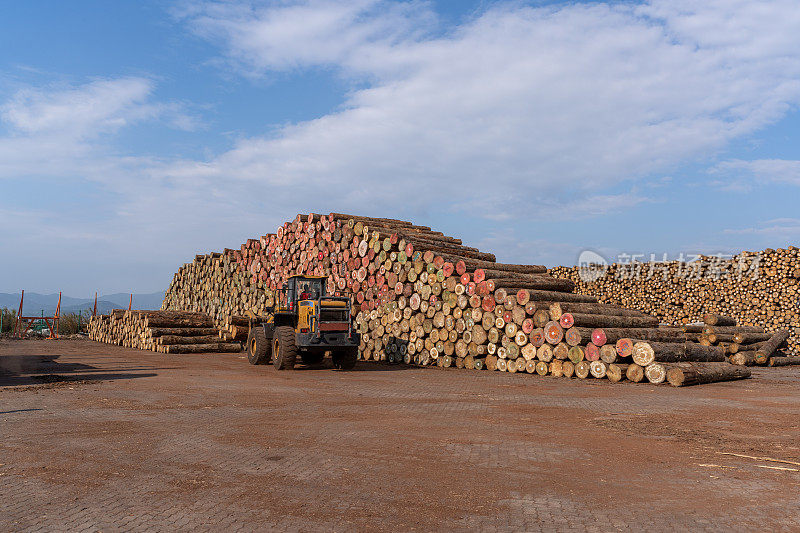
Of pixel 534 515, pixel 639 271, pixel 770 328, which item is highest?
pixel 639 271

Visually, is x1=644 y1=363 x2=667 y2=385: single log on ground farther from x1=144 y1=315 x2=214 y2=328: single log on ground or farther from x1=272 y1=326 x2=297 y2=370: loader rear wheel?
x1=144 y1=315 x2=214 y2=328: single log on ground

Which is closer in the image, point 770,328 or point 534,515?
point 534,515

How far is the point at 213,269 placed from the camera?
87.7 feet

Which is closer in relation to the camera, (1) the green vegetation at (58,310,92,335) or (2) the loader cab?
(2) the loader cab

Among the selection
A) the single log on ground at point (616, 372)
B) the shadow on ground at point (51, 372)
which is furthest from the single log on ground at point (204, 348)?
the single log on ground at point (616, 372)

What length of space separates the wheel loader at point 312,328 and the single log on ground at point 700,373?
6849 mm

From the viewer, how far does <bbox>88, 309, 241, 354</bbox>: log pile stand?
20.3m

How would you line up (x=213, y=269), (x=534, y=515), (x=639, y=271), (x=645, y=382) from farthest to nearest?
(x=213, y=269)
(x=639, y=271)
(x=645, y=382)
(x=534, y=515)

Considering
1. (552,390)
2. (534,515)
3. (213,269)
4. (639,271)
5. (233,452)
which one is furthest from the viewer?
(213,269)

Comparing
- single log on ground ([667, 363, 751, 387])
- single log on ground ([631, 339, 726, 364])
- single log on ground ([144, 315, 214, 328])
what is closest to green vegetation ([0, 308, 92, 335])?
single log on ground ([144, 315, 214, 328])

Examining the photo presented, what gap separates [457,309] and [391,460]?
1009cm

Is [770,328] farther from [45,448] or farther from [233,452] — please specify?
[45,448]

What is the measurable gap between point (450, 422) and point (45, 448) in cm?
426

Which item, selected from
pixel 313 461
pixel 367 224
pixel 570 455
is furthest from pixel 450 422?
pixel 367 224
